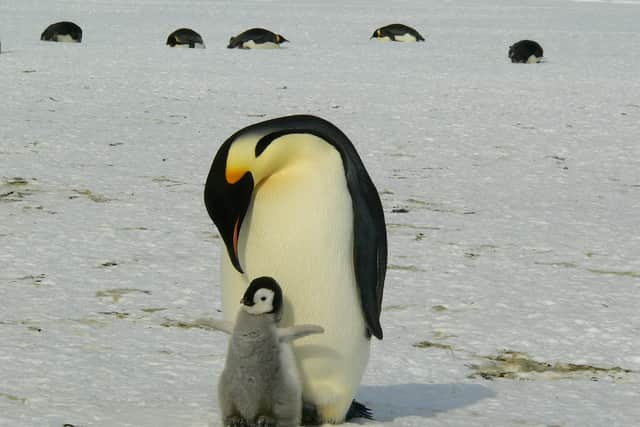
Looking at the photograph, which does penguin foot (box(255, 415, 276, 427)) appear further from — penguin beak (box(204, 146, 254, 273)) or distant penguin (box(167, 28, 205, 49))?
distant penguin (box(167, 28, 205, 49))

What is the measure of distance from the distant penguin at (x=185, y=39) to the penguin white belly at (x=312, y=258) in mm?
15282

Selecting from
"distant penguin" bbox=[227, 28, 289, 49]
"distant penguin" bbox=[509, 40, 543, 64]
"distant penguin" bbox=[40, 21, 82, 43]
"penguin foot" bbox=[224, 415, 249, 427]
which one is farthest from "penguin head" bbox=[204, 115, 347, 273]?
"distant penguin" bbox=[40, 21, 82, 43]

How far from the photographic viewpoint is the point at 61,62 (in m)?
14.6

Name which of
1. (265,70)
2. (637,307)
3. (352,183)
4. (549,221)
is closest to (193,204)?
(549,221)

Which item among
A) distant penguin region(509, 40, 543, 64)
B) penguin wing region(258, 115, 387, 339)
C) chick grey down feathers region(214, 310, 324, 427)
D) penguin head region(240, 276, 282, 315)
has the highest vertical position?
distant penguin region(509, 40, 543, 64)

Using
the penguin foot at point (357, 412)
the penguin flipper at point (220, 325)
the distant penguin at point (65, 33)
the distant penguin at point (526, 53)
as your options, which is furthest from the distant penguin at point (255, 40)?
the penguin flipper at point (220, 325)

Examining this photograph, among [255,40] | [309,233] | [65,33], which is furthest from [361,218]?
[65,33]

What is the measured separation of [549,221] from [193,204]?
6.63 ft

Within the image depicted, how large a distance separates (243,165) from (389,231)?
3312 millimetres

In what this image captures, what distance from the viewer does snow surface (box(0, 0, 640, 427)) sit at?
12.5 ft

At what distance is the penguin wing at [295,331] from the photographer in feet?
10.2

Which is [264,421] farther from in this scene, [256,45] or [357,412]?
[256,45]

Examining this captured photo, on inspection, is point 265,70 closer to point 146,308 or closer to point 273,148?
point 146,308

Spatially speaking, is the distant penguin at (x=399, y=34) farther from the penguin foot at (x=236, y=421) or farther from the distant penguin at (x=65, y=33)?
the penguin foot at (x=236, y=421)
